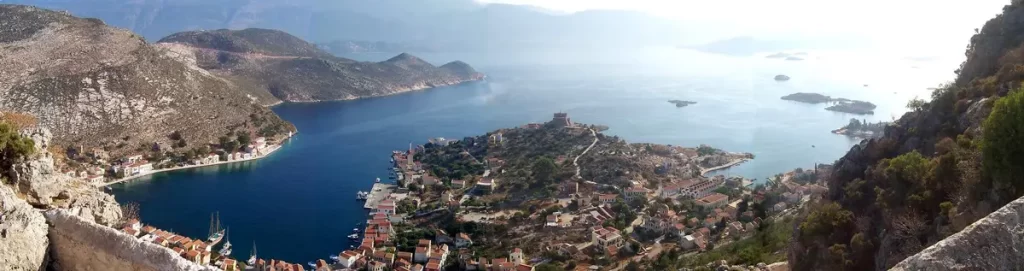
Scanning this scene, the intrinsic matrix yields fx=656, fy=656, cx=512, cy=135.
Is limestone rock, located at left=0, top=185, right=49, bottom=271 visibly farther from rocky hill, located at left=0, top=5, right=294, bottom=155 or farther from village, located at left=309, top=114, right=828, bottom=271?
rocky hill, located at left=0, top=5, right=294, bottom=155

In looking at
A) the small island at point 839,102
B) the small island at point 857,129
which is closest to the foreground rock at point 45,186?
the small island at point 857,129

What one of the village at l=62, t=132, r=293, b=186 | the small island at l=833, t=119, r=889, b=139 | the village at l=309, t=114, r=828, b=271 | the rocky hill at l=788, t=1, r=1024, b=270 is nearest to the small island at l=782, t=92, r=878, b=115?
the small island at l=833, t=119, r=889, b=139

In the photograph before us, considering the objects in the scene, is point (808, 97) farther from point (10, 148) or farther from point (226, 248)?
point (10, 148)

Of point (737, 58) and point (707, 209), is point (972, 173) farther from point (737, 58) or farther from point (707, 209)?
point (737, 58)

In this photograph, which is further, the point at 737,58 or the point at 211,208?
the point at 737,58

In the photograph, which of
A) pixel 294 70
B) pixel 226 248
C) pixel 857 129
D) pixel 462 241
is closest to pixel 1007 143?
pixel 462 241

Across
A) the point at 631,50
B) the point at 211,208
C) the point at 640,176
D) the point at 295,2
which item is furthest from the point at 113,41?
the point at 295,2
